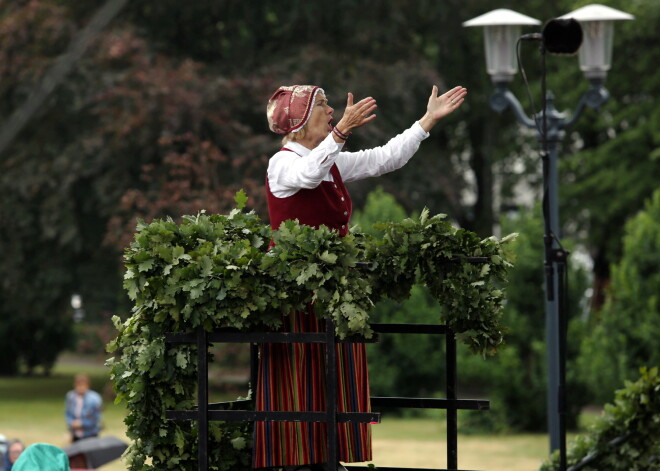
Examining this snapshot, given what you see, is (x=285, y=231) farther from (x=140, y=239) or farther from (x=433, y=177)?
(x=433, y=177)

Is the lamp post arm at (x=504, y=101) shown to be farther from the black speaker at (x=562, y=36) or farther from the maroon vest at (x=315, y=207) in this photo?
the maroon vest at (x=315, y=207)

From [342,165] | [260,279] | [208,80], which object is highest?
[208,80]

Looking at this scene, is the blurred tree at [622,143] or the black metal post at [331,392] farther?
the blurred tree at [622,143]

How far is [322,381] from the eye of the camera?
17.1ft

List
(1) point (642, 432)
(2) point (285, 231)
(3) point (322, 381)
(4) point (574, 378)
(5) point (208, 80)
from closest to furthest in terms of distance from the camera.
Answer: (2) point (285, 231)
(3) point (322, 381)
(1) point (642, 432)
(4) point (574, 378)
(5) point (208, 80)

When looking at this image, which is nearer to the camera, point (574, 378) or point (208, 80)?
point (574, 378)

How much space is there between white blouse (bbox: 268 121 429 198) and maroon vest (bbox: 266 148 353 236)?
30mm

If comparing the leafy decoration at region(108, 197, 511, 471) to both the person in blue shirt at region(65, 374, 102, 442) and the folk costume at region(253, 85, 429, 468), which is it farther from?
the person in blue shirt at region(65, 374, 102, 442)

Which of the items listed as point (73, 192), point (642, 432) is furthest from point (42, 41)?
point (642, 432)

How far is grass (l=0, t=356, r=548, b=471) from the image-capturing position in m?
15.3

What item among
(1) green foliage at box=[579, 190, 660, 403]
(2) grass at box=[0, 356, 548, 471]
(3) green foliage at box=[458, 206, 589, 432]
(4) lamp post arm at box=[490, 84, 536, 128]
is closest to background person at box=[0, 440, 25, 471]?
(2) grass at box=[0, 356, 548, 471]

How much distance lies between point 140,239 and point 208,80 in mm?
16613

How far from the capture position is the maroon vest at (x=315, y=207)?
17.3 feet

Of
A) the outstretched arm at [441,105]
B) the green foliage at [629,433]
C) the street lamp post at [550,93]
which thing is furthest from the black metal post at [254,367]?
the street lamp post at [550,93]
